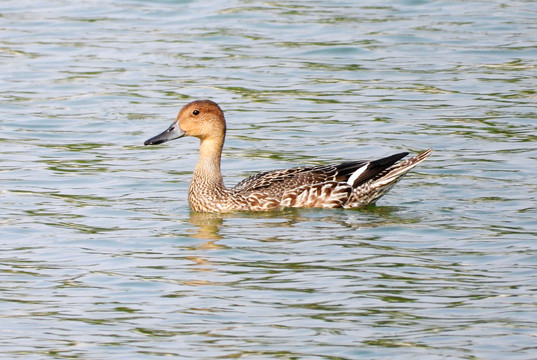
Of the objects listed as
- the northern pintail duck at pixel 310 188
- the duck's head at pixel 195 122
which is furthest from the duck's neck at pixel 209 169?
the duck's head at pixel 195 122

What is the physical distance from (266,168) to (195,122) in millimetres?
1383

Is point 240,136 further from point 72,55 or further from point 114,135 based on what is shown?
point 72,55

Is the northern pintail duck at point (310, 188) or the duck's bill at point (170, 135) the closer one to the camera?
the northern pintail duck at point (310, 188)

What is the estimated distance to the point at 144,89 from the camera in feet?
54.0

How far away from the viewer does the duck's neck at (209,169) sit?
40.2ft

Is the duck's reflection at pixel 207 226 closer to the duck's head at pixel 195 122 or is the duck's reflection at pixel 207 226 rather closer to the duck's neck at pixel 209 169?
the duck's neck at pixel 209 169

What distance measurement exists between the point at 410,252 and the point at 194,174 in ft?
9.68

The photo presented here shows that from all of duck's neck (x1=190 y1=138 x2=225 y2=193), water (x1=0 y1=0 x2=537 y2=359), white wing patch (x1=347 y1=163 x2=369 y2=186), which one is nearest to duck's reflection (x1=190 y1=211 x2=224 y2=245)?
water (x1=0 y1=0 x2=537 y2=359)

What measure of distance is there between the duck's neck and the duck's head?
12 centimetres

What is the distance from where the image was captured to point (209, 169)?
41.0 ft

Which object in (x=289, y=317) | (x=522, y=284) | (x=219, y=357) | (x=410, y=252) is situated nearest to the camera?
(x=219, y=357)

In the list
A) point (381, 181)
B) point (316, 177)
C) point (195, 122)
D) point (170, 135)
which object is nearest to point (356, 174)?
point (381, 181)

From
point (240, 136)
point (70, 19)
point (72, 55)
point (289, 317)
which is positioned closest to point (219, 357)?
point (289, 317)

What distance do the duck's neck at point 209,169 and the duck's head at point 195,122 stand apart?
0.12 metres
